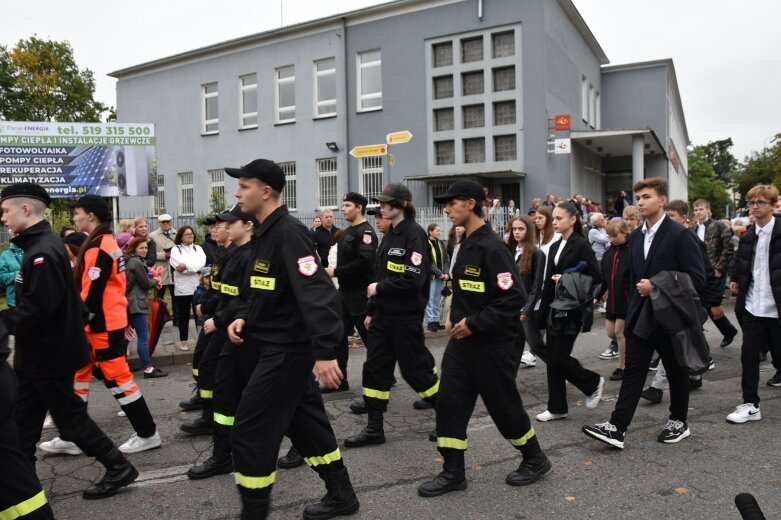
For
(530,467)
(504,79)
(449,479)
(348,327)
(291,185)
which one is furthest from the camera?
(291,185)

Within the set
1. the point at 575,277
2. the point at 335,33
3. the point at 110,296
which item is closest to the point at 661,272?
the point at 575,277

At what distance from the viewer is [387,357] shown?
5297mm

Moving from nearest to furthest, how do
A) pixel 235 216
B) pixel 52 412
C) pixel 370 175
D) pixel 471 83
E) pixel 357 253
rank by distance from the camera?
pixel 52 412
pixel 235 216
pixel 357 253
pixel 471 83
pixel 370 175

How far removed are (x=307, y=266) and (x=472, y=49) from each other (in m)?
22.3

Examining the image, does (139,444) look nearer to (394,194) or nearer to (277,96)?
(394,194)

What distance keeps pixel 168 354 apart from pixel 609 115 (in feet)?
95.6

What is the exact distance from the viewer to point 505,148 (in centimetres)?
2395

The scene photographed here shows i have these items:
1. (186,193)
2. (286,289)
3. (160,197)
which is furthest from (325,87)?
(286,289)

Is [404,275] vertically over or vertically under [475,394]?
over

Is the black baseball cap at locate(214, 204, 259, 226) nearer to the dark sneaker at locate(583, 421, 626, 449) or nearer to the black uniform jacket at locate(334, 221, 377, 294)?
the black uniform jacket at locate(334, 221, 377, 294)

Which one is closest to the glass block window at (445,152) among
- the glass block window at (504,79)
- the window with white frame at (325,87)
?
the glass block window at (504,79)

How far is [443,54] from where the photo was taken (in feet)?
80.6

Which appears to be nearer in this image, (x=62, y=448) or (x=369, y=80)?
(x=62, y=448)

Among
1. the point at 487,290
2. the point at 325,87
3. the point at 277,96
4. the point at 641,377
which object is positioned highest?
the point at 325,87
